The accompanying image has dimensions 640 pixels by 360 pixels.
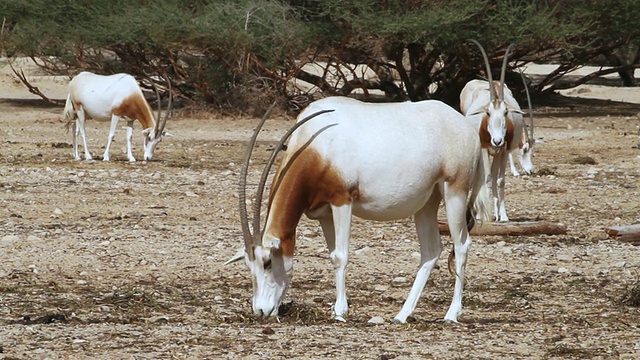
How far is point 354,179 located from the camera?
6.20 metres

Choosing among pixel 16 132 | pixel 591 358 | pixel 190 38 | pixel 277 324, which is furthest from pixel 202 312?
pixel 190 38

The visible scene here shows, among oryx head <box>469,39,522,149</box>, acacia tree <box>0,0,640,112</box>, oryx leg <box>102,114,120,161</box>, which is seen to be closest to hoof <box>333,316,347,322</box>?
oryx head <box>469,39,522,149</box>

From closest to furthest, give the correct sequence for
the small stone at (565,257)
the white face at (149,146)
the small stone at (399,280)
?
the small stone at (399,280)
the small stone at (565,257)
the white face at (149,146)

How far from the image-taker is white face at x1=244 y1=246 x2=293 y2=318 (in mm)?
6172

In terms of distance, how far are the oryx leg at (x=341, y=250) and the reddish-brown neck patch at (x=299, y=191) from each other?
0.18 ft

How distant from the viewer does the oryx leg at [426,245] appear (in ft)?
21.2

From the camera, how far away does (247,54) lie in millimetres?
22000

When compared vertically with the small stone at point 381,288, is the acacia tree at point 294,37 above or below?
above

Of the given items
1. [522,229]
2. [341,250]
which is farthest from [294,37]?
[341,250]

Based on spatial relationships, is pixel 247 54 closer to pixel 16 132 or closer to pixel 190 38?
pixel 190 38

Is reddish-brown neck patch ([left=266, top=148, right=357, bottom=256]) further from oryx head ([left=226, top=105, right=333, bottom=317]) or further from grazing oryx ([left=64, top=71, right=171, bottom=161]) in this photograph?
grazing oryx ([left=64, top=71, right=171, bottom=161])

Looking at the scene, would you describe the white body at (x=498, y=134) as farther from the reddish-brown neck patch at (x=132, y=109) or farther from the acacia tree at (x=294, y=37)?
the acacia tree at (x=294, y=37)

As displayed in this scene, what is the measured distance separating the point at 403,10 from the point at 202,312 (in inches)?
638

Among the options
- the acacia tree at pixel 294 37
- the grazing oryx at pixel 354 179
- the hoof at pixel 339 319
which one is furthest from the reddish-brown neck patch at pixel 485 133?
the acacia tree at pixel 294 37
